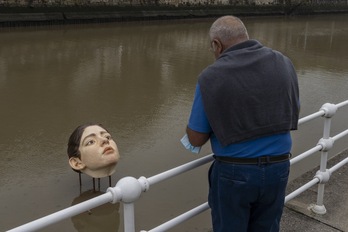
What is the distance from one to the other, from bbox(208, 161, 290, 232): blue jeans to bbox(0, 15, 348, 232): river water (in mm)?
2130

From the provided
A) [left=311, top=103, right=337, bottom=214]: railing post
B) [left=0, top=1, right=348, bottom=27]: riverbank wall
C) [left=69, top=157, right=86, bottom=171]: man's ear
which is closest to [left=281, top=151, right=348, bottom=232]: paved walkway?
[left=311, top=103, right=337, bottom=214]: railing post

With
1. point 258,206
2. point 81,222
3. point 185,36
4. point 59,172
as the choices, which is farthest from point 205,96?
point 185,36

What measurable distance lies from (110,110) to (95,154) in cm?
345

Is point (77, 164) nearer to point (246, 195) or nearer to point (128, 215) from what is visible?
point (128, 215)

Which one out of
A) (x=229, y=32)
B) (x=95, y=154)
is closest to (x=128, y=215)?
(x=229, y=32)

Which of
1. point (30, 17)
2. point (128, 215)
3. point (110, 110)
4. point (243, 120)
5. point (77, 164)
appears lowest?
point (110, 110)

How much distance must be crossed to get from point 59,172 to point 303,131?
12.6 ft

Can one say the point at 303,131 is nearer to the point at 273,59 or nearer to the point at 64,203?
the point at 64,203

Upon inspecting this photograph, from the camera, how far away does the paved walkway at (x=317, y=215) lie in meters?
3.50

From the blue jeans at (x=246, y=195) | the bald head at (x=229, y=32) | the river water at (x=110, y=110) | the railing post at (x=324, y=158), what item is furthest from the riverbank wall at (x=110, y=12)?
the blue jeans at (x=246, y=195)

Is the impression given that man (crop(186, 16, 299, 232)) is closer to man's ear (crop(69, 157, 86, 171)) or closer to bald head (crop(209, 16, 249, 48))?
bald head (crop(209, 16, 249, 48))

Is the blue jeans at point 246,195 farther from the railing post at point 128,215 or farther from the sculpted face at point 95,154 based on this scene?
the sculpted face at point 95,154

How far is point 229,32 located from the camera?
2.29 m

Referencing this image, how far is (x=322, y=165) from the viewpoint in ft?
12.3
